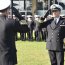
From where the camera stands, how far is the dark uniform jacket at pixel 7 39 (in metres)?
6.19

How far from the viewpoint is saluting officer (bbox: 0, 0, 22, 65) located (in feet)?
20.3

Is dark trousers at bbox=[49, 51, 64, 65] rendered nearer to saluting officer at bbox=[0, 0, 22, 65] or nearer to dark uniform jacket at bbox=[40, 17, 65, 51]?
dark uniform jacket at bbox=[40, 17, 65, 51]

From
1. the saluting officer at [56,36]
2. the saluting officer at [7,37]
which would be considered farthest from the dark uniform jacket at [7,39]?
the saluting officer at [56,36]

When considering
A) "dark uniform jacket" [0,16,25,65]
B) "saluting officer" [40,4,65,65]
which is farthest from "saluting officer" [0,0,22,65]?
"saluting officer" [40,4,65,65]

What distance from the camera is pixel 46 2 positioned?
42625 millimetres

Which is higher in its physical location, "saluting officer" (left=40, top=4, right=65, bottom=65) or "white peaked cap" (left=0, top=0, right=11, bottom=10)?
"white peaked cap" (left=0, top=0, right=11, bottom=10)

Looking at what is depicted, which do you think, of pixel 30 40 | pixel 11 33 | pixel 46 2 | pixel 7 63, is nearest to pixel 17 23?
pixel 11 33

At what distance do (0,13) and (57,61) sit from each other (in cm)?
268

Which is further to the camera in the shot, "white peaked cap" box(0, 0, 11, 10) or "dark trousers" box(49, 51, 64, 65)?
"dark trousers" box(49, 51, 64, 65)

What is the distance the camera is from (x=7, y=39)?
6234mm

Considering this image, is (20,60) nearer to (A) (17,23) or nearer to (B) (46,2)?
(A) (17,23)

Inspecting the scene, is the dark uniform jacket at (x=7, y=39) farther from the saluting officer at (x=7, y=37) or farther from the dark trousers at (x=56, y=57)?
the dark trousers at (x=56, y=57)

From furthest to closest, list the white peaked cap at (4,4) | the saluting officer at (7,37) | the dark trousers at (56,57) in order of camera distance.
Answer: the dark trousers at (56,57) < the saluting officer at (7,37) < the white peaked cap at (4,4)

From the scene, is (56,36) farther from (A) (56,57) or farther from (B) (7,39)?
(B) (7,39)
